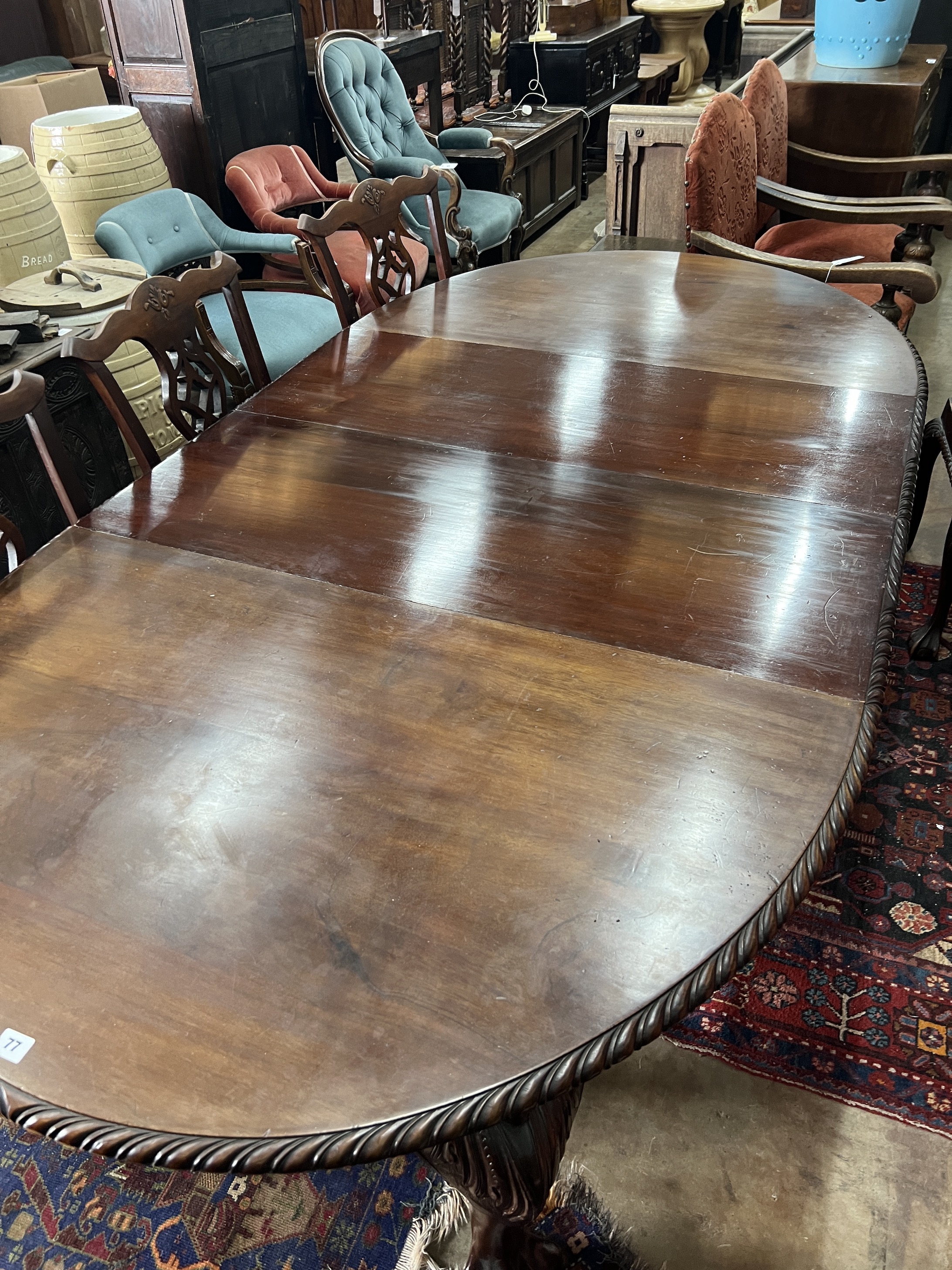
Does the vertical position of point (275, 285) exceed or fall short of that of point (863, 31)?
it falls short

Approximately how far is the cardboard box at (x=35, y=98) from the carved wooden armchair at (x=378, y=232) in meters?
2.88

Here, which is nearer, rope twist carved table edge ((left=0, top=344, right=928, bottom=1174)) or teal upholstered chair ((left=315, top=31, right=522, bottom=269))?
rope twist carved table edge ((left=0, top=344, right=928, bottom=1174))

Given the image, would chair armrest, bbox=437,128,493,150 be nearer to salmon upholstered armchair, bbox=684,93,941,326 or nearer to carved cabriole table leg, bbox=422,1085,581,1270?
salmon upholstered armchair, bbox=684,93,941,326

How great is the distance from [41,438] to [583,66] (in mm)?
4634

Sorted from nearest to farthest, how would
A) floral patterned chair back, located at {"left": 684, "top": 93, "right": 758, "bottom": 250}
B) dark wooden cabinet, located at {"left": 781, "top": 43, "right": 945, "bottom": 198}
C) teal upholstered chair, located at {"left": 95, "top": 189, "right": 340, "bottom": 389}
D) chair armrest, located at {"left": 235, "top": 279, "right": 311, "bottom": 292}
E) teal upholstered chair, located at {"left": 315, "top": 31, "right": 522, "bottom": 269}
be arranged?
floral patterned chair back, located at {"left": 684, "top": 93, "right": 758, "bottom": 250}, teal upholstered chair, located at {"left": 95, "top": 189, "right": 340, "bottom": 389}, chair armrest, located at {"left": 235, "top": 279, "right": 311, "bottom": 292}, dark wooden cabinet, located at {"left": 781, "top": 43, "right": 945, "bottom": 198}, teal upholstered chair, located at {"left": 315, "top": 31, "right": 522, "bottom": 269}

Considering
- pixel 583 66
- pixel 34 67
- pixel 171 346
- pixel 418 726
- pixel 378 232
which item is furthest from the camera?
pixel 34 67

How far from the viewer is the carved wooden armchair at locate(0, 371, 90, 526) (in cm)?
126

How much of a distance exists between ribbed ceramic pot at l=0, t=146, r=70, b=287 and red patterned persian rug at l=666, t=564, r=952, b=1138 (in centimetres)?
240

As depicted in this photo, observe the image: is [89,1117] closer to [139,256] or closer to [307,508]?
[307,508]

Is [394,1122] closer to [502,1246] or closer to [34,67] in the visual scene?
[502,1246]

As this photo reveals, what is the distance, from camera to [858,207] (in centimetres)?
264

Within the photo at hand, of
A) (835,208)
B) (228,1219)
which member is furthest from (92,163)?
(228,1219)

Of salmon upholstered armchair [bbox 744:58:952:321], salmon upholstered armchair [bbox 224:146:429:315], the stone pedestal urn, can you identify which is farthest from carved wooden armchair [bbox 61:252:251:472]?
the stone pedestal urn

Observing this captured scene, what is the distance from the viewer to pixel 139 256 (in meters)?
2.68
